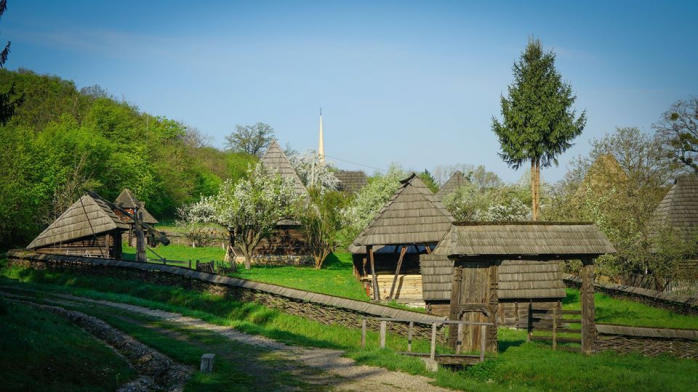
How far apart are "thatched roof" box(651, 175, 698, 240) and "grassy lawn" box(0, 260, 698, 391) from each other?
452 inches

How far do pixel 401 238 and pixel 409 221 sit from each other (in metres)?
1.00

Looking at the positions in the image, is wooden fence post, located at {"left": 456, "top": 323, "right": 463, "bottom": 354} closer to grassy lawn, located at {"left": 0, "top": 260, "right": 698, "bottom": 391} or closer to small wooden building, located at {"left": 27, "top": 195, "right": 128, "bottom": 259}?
grassy lawn, located at {"left": 0, "top": 260, "right": 698, "bottom": 391}

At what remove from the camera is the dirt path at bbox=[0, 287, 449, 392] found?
15253mm

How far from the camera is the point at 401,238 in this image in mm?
33375

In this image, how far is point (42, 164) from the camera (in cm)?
4825

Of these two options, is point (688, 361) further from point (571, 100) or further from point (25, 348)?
point (571, 100)

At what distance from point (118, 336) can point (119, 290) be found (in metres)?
12.8

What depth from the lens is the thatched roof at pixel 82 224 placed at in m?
36.9

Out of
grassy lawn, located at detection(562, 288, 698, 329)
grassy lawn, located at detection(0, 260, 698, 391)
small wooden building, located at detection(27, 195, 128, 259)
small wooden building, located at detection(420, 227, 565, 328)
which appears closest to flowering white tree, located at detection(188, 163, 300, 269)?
small wooden building, located at detection(27, 195, 128, 259)

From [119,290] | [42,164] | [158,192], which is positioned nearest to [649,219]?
[119,290]

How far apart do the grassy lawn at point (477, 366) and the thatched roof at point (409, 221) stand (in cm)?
693

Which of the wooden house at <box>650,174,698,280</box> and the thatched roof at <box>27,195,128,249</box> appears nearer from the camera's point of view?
the thatched roof at <box>27,195,128,249</box>

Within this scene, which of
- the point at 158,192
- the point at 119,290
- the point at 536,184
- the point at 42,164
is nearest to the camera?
the point at 119,290

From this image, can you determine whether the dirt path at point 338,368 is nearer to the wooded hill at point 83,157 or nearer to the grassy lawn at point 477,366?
the grassy lawn at point 477,366
